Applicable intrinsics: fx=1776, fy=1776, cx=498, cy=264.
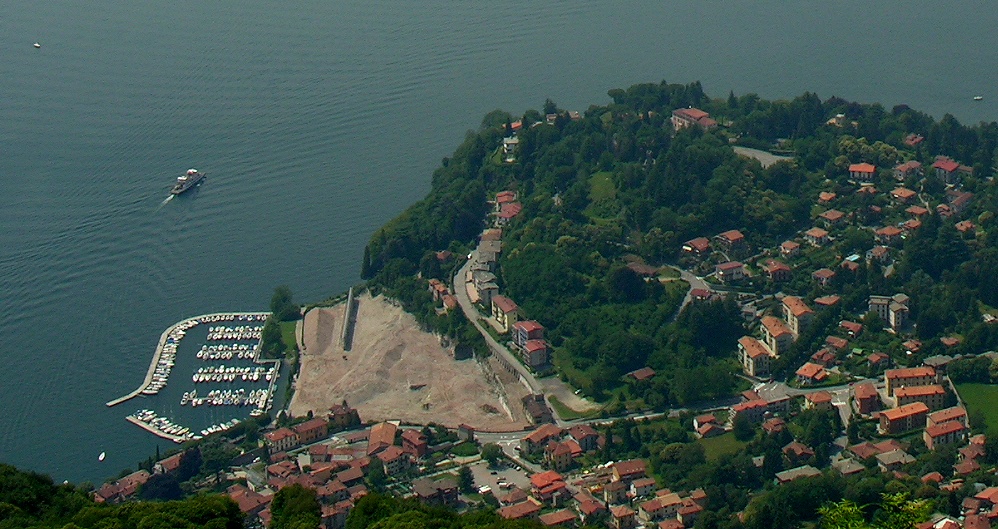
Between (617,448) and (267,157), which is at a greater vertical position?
(267,157)

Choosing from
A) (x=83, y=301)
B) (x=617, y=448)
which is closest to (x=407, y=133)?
(x=83, y=301)

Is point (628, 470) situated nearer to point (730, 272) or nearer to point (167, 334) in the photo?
point (730, 272)

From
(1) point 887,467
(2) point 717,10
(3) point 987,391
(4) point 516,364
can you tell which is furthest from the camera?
(2) point 717,10

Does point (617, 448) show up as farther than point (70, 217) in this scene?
No

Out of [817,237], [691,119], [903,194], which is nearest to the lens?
[817,237]

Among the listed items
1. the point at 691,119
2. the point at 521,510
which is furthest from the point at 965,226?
the point at 521,510

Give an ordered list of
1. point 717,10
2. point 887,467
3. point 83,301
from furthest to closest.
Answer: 1. point 717,10
2. point 83,301
3. point 887,467

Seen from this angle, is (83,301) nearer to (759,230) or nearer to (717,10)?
(759,230)
